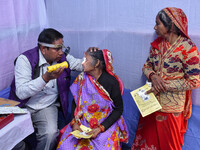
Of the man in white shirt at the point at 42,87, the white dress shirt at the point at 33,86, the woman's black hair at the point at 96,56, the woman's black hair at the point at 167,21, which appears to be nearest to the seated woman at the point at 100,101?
the woman's black hair at the point at 96,56

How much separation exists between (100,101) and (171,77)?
2.16 feet

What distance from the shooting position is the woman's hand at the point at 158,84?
1.61 meters

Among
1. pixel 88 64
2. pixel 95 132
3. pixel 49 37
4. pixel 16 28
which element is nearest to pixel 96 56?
pixel 88 64

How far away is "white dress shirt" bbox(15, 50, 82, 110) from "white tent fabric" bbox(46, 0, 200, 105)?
1.72 feet

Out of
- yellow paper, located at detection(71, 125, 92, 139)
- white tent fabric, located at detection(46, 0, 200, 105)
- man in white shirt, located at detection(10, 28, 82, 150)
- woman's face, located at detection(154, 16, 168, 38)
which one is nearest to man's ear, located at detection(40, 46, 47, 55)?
man in white shirt, located at detection(10, 28, 82, 150)

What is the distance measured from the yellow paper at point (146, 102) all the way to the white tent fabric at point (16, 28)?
1.70m

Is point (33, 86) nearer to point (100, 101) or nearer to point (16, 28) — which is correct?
point (100, 101)

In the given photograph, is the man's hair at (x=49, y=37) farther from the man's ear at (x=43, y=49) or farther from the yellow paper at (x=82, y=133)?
the yellow paper at (x=82, y=133)

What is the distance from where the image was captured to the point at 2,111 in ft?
4.34

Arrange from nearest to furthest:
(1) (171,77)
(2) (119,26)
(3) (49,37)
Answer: (1) (171,77) < (3) (49,37) < (2) (119,26)

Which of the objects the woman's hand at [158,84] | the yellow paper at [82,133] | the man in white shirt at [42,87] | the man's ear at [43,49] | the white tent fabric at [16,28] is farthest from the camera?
the white tent fabric at [16,28]

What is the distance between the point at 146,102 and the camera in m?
1.63

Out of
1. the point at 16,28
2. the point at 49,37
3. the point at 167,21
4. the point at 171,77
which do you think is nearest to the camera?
A: the point at 167,21

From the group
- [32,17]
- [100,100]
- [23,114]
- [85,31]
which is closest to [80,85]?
[100,100]
